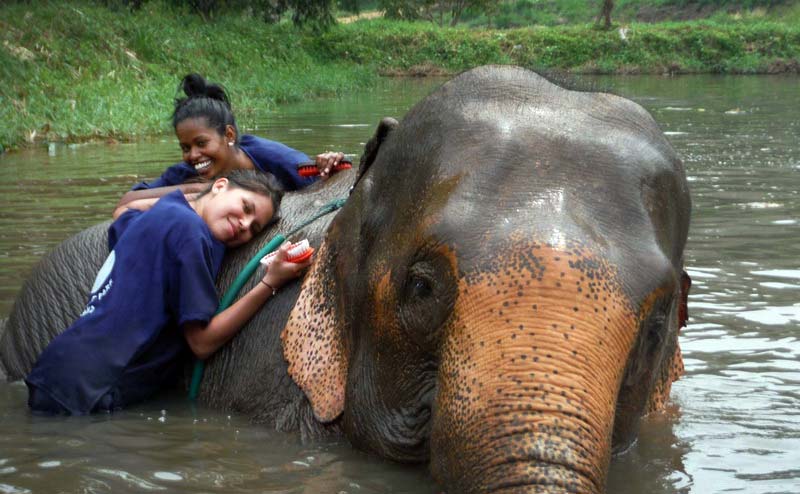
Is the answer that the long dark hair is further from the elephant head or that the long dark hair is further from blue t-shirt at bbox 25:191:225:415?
the elephant head

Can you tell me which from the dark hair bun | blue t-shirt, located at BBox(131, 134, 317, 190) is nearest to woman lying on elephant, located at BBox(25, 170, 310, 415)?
blue t-shirt, located at BBox(131, 134, 317, 190)

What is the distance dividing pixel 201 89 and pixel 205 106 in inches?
8.8

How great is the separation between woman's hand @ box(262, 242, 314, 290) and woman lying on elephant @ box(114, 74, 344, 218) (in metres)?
1.35

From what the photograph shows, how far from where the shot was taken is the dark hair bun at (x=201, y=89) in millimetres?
5895

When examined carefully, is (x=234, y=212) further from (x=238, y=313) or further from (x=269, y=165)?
(x=269, y=165)

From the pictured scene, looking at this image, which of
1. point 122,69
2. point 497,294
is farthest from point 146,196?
point 122,69

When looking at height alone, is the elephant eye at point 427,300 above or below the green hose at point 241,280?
above

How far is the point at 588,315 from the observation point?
2549 millimetres

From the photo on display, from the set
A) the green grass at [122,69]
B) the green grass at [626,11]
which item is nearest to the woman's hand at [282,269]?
the green grass at [122,69]

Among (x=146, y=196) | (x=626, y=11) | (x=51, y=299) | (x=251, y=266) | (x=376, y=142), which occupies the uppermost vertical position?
(x=626, y=11)

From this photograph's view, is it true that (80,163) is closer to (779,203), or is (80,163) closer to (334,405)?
(779,203)

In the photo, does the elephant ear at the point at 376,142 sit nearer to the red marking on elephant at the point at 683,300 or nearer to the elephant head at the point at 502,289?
the elephant head at the point at 502,289

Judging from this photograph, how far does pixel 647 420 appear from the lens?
3.98m

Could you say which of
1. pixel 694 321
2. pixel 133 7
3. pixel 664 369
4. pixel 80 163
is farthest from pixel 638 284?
pixel 133 7
